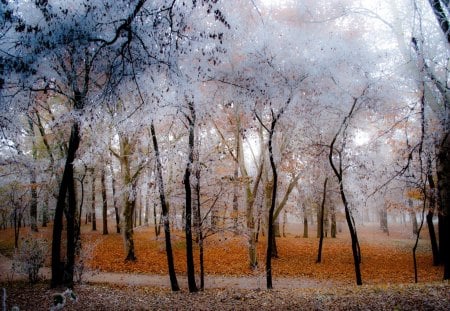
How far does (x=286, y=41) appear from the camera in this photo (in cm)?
1045

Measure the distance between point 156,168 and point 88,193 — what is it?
23.1 meters

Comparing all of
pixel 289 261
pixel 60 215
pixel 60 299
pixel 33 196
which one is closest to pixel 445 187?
pixel 289 261

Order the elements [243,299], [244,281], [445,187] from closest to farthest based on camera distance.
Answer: [243,299] → [445,187] → [244,281]

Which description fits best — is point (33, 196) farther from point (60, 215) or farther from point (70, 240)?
point (70, 240)

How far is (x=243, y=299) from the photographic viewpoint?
8453 millimetres

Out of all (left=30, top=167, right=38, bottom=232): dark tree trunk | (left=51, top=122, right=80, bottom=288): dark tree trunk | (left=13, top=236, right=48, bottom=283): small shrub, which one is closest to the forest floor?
(left=13, top=236, right=48, bottom=283): small shrub

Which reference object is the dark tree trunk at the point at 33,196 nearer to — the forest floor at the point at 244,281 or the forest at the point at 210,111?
the forest at the point at 210,111

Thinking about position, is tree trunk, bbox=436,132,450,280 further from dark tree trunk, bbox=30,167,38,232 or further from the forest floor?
dark tree trunk, bbox=30,167,38,232

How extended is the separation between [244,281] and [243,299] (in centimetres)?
493

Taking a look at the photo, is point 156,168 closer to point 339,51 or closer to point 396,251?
point 339,51

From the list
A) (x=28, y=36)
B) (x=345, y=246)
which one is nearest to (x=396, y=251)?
(x=345, y=246)

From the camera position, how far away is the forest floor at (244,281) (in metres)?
7.48

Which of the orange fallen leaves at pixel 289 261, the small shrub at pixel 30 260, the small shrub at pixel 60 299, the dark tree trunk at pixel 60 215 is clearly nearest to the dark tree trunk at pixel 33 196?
the orange fallen leaves at pixel 289 261

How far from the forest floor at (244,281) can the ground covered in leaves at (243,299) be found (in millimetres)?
17
